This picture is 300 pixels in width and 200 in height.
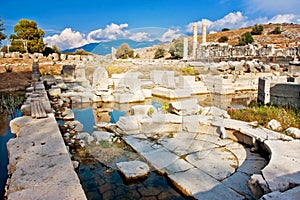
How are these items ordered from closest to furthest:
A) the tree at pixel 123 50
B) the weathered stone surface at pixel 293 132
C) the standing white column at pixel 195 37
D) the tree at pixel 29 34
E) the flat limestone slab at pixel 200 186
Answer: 1. the flat limestone slab at pixel 200 186
2. the weathered stone surface at pixel 293 132
3. the tree at pixel 123 50
4. the tree at pixel 29 34
5. the standing white column at pixel 195 37

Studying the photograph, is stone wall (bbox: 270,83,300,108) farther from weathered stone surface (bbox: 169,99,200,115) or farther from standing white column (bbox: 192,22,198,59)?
standing white column (bbox: 192,22,198,59)

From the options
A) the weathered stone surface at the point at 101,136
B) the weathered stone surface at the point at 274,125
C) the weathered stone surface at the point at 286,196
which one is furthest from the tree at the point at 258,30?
the weathered stone surface at the point at 286,196

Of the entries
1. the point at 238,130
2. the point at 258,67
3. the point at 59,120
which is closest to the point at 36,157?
the point at 238,130

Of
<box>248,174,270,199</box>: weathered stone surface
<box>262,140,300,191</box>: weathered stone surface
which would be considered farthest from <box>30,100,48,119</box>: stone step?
<box>262,140,300,191</box>: weathered stone surface

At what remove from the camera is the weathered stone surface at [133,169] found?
355cm

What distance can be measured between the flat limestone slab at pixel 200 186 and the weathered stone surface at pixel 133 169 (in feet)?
1.38

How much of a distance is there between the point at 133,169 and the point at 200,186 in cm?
104

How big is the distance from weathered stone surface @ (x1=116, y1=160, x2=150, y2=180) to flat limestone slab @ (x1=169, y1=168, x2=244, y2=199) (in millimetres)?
422

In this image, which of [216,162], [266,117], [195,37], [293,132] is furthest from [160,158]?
[195,37]

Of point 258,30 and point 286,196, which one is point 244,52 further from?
point 258,30

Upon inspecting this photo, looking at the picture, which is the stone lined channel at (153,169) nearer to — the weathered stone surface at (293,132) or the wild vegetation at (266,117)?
the weathered stone surface at (293,132)

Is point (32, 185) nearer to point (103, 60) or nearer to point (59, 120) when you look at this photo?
point (59, 120)

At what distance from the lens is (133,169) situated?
12.0 ft

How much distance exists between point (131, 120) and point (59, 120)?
2.55 m
